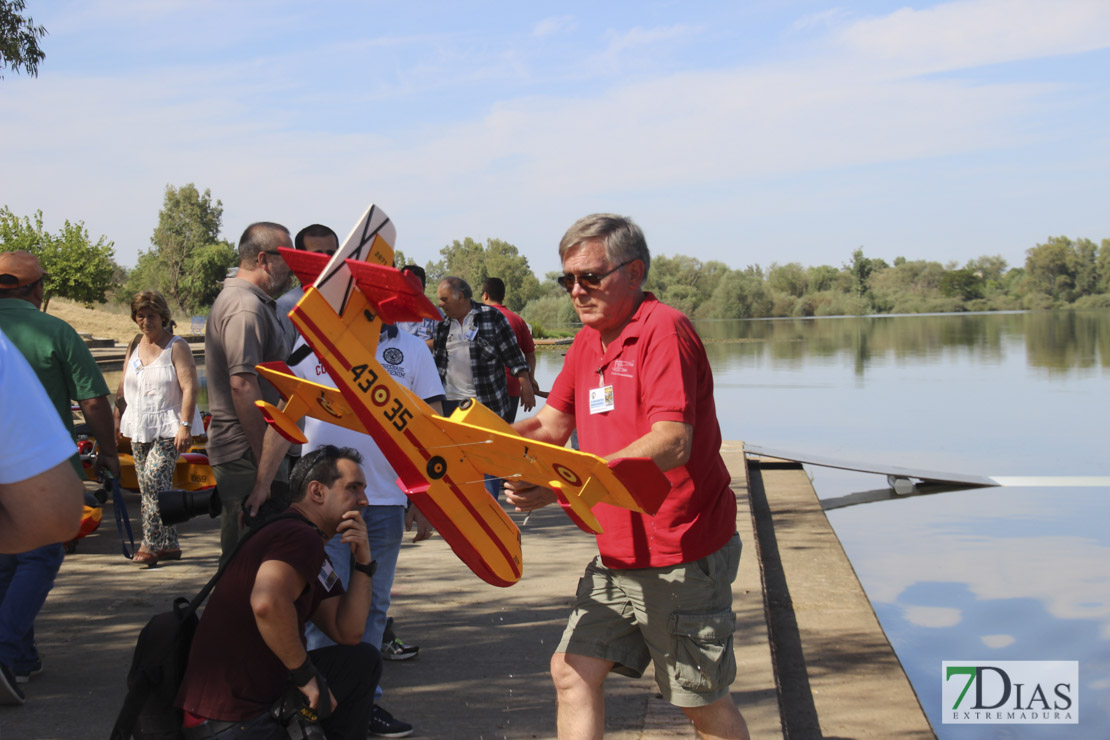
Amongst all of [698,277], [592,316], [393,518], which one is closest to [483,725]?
[393,518]

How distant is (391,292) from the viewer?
9.61 feet

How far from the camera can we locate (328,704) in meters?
2.90

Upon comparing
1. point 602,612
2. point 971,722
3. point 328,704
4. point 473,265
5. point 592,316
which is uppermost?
point 473,265

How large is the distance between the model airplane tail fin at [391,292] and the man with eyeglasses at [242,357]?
113cm

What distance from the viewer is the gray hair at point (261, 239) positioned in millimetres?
4098

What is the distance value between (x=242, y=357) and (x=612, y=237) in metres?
1.90

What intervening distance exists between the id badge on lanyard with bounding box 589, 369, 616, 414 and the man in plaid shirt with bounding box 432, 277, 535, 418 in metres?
4.34

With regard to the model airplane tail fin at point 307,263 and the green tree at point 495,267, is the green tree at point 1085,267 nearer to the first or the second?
the green tree at point 495,267

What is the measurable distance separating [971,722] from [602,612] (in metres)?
2.62

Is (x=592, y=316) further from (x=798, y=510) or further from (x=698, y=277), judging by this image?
(x=698, y=277)

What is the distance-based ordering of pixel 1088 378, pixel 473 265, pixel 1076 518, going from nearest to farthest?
pixel 1076 518, pixel 1088 378, pixel 473 265

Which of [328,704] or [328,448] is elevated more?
[328,448]

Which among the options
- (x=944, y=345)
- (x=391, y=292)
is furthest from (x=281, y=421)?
(x=944, y=345)

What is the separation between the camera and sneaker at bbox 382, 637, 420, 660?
455 centimetres
